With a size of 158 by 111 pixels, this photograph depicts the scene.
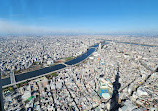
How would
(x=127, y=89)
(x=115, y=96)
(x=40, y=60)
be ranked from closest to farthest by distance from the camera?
(x=115, y=96) < (x=127, y=89) < (x=40, y=60)

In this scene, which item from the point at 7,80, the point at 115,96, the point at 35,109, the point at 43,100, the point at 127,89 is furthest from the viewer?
the point at 7,80

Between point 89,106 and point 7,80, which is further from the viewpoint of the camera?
point 7,80

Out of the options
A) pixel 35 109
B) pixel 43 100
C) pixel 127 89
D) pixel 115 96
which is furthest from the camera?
pixel 127 89

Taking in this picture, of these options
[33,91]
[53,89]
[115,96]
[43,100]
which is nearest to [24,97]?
[33,91]

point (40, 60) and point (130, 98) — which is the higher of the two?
point (40, 60)

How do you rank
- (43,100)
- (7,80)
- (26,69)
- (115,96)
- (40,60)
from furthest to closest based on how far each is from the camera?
(40,60) < (26,69) < (7,80) < (115,96) < (43,100)

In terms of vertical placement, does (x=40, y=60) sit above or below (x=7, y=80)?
above

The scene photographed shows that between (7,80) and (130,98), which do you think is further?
(7,80)

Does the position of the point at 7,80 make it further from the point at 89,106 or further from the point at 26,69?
the point at 89,106

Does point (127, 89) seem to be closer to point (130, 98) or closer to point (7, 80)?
point (130, 98)

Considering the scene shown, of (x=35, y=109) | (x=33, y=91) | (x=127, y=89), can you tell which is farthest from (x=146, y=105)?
(x=33, y=91)
